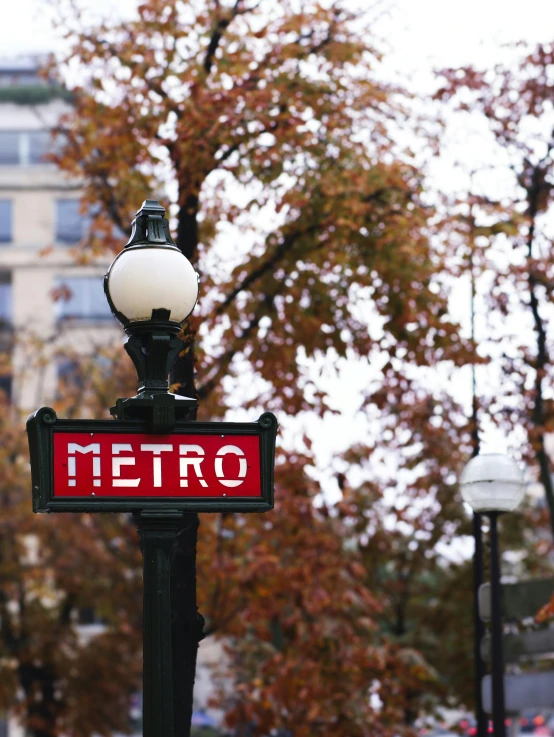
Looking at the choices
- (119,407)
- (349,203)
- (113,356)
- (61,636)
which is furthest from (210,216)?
(61,636)

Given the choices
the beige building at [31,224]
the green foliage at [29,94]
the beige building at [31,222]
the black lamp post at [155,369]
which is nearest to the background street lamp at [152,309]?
the black lamp post at [155,369]

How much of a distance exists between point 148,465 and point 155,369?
0.50 meters

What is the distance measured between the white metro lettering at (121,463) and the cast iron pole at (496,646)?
20.0 feet

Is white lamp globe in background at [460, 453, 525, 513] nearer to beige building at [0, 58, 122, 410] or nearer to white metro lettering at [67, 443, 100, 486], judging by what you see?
white metro lettering at [67, 443, 100, 486]

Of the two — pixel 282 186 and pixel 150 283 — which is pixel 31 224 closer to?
pixel 282 186

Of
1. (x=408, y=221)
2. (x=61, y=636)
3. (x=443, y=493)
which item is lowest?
(x=61, y=636)

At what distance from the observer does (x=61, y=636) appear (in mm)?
28734

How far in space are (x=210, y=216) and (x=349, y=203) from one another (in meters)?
2.44

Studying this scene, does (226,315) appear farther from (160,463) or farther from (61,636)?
(61,636)

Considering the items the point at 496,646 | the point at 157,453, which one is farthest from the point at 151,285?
the point at 496,646

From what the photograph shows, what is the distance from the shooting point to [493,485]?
1147 cm

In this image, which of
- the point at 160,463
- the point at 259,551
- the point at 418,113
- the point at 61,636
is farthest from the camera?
the point at 61,636

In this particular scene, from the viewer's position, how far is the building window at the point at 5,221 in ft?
185

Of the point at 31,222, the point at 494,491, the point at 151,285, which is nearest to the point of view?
the point at 151,285
